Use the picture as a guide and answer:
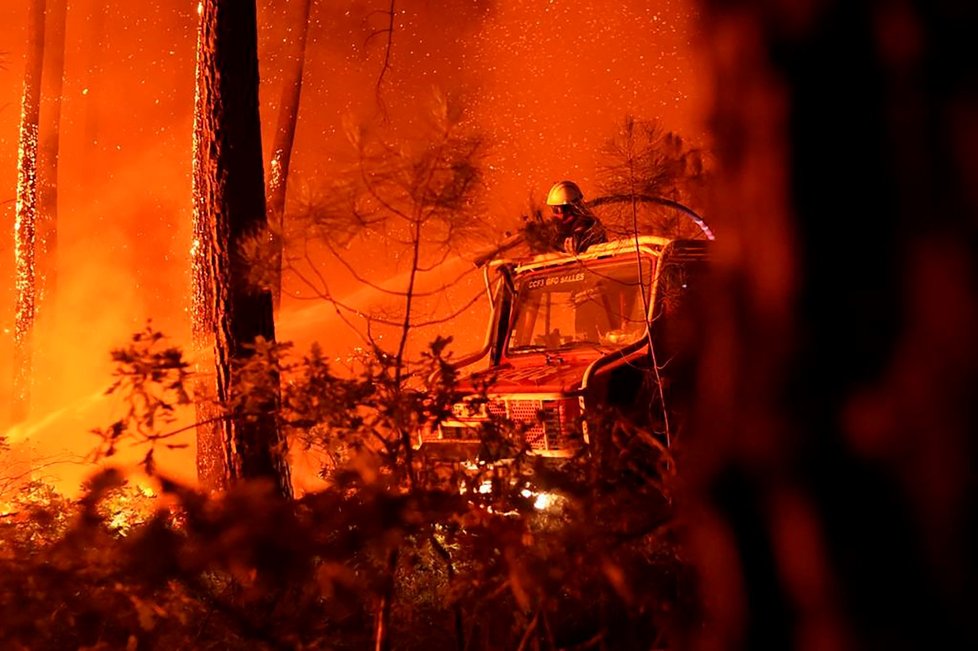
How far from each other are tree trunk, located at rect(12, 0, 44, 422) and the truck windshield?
14.1 metres

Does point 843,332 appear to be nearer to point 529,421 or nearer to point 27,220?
point 529,421

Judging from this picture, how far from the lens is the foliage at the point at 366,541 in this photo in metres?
3.43

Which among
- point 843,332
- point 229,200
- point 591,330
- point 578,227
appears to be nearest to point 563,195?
point 578,227

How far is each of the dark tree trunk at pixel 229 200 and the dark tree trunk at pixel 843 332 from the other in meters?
5.53

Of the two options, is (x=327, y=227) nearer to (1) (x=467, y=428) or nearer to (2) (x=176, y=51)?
(1) (x=467, y=428)

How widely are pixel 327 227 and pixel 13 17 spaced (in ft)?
104

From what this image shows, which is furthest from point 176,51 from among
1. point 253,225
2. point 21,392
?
point 253,225

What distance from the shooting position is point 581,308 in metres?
8.49

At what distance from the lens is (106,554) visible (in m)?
3.46

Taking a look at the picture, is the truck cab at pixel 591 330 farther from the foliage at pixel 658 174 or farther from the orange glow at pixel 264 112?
the orange glow at pixel 264 112

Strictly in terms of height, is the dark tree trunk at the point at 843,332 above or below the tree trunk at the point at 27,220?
below

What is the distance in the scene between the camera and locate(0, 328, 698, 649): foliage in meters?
3.43

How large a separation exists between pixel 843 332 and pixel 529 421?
11.2ft

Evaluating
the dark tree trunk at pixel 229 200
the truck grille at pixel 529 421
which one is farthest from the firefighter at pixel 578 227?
the dark tree trunk at pixel 229 200
